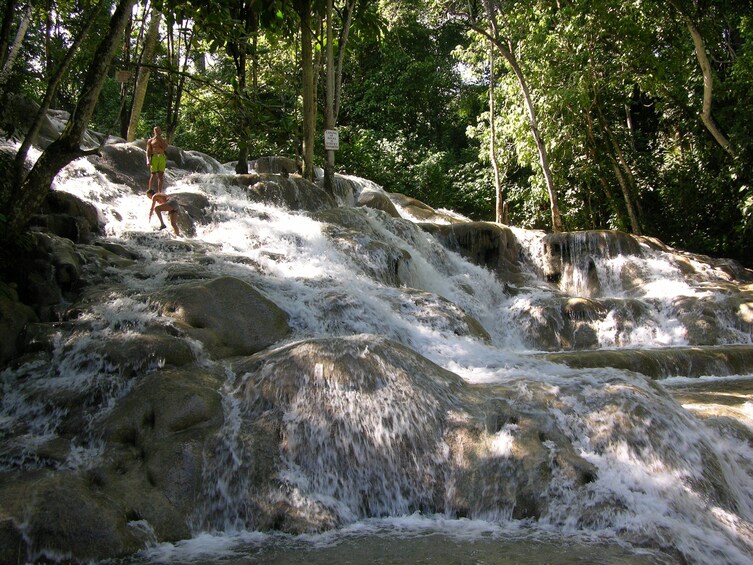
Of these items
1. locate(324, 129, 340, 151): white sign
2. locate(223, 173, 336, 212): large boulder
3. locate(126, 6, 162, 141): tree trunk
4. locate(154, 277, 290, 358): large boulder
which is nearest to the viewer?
locate(154, 277, 290, 358): large boulder

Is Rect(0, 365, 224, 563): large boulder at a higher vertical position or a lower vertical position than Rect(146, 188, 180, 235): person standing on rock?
lower

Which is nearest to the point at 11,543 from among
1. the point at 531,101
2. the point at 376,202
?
the point at 376,202

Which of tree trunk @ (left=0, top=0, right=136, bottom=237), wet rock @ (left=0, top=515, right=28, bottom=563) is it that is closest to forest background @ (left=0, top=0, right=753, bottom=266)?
tree trunk @ (left=0, top=0, right=136, bottom=237)

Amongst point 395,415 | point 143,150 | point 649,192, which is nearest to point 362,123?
point 649,192

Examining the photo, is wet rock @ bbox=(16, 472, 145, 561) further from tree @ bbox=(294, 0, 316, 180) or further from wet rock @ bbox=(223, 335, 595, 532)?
tree @ bbox=(294, 0, 316, 180)

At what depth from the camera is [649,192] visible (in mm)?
17359

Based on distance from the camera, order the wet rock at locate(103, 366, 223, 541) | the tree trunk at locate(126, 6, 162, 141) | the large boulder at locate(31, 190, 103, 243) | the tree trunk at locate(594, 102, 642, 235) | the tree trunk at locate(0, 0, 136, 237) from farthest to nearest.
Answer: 1. the tree trunk at locate(594, 102, 642, 235)
2. the tree trunk at locate(126, 6, 162, 141)
3. the large boulder at locate(31, 190, 103, 243)
4. the tree trunk at locate(0, 0, 136, 237)
5. the wet rock at locate(103, 366, 223, 541)

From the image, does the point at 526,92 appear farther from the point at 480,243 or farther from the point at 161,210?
the point at 161,210

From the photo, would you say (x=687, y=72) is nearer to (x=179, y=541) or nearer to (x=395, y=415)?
(x=395, y=415)

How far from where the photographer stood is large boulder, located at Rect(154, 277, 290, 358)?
596cm

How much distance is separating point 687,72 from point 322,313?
1222 cm

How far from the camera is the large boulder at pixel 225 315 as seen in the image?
5961mm

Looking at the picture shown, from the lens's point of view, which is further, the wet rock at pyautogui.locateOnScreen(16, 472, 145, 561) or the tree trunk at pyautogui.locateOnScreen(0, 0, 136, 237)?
the tree trunk at pyautogui.locateOnScreen(0, 0, 136, 237)

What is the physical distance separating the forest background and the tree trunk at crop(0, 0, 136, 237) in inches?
151
